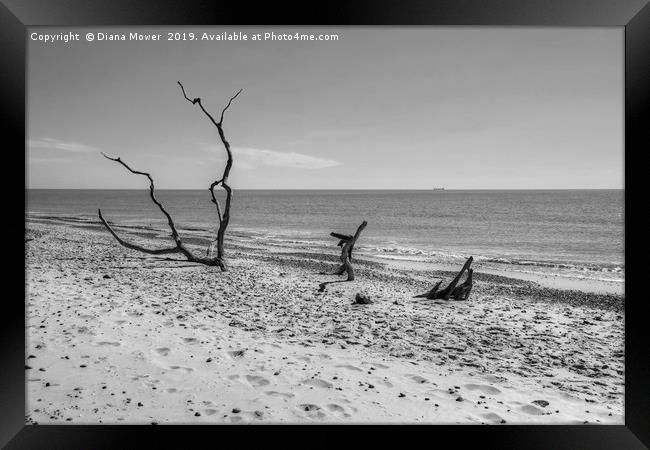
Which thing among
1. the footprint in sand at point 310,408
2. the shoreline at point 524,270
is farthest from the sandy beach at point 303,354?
the shoreline at point 524,270

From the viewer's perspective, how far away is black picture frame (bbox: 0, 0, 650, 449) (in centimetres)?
326

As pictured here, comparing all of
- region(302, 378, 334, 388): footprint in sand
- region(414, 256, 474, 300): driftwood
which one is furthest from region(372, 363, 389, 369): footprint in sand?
region(414, 256, 474, 300): driftwood

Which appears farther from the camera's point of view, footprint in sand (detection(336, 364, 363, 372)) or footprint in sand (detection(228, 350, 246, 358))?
footprint in sand (detection(228, 350, 246, 358))

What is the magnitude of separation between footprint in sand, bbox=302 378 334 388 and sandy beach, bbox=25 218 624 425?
17 millimetres

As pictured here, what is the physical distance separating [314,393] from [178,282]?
6.21 m

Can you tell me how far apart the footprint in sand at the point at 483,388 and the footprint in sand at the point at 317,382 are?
1602 millimetres

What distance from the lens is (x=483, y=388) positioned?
440 cm

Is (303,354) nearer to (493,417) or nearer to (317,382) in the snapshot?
(317,382)

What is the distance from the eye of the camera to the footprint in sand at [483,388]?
14.2ft

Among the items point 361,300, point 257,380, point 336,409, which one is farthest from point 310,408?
point 361,300

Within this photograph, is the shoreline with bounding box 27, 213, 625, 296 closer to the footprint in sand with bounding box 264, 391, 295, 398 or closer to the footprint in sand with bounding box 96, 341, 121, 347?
the footprint in sand with bounding box 264, 391, 295, 398
